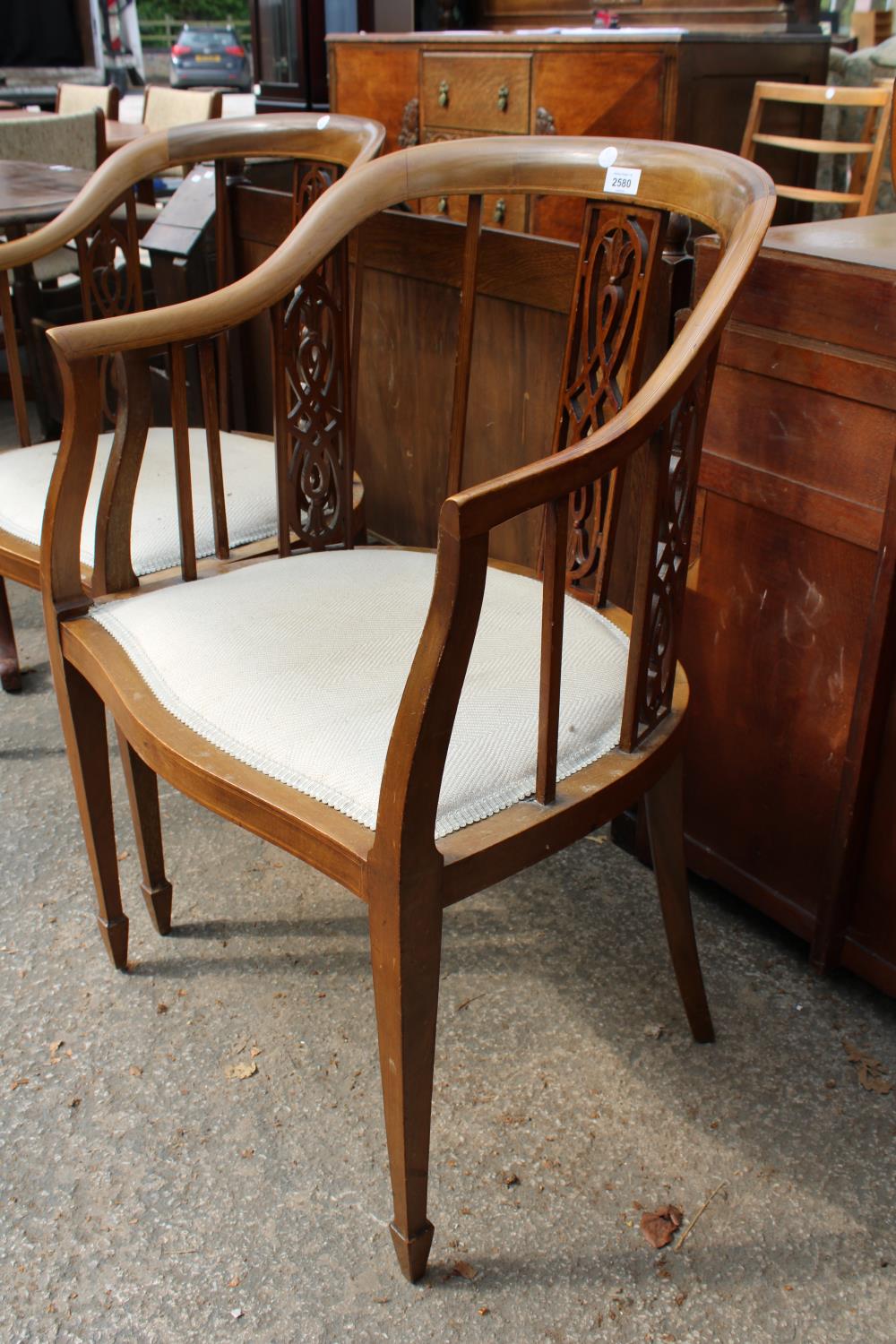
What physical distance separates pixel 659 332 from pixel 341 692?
0.66 meters

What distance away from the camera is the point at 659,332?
141 cm

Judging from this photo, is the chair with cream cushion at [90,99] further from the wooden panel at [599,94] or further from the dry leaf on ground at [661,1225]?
the dry leaf on ground at [661,1225]

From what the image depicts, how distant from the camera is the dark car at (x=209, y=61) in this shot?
1569 centimetres

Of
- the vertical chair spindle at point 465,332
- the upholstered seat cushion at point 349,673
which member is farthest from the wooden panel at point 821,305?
the upholstered seat cushion at point 349,673

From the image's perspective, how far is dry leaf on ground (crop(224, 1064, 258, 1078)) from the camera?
1.32 meters

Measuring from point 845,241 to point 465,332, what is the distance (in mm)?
424

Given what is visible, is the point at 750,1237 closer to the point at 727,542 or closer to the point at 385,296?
the point at 727,542

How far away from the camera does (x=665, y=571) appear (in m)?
1.09

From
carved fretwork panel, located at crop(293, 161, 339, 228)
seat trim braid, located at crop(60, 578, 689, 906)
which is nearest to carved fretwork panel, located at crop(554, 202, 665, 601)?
seat trim braid, located at crop(60, 578, 689, 906)

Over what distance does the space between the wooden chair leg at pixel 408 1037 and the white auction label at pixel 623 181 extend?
0.74 metres

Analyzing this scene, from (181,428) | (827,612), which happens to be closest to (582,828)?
(827,612)

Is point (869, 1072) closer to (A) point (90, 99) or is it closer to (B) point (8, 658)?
(B) point (8, 658)

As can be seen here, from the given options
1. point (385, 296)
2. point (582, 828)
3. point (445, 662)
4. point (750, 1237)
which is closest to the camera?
point (445, 662)

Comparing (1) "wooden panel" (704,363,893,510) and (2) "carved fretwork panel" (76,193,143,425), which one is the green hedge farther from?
(1) "wooden panel" (704,363,893,510)
